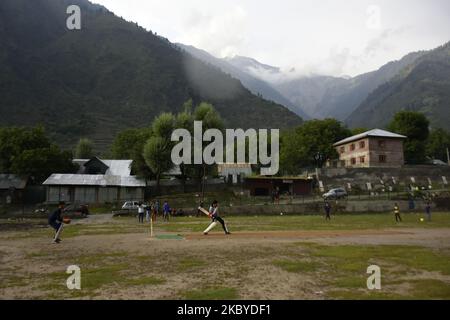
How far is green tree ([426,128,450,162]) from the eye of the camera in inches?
4596

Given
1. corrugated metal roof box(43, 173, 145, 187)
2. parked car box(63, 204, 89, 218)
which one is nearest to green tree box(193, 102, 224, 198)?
corrugated metal roof box(43, 173, 145, 187)

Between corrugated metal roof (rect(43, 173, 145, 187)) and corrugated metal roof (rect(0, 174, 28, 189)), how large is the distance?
7294 millimetres

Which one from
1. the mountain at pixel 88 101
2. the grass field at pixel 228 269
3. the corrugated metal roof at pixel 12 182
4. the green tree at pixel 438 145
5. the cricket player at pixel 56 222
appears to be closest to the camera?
the grass field at pixel 228 269

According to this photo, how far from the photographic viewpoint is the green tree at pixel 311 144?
266 ft

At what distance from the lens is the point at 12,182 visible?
64.6m

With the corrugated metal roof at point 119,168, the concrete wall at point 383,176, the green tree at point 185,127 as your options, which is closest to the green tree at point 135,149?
the corrugated metal roof at point 119,168

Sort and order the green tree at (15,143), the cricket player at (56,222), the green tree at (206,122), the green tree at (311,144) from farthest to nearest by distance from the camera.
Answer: the green tree at (311,144)
the green tree at (15,143)
the green tree at (206,122)
the cricket player at (56,222)

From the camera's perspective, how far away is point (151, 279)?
10.5 metres

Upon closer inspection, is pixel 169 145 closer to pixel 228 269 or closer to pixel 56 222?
pixel 56 222

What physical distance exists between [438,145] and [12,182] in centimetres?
11218

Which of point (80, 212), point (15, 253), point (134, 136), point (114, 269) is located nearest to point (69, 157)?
point (134, 136)

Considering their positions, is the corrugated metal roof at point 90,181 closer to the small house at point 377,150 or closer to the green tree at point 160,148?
the green tree at point 160,148

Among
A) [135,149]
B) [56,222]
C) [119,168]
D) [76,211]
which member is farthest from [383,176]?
[56,222]

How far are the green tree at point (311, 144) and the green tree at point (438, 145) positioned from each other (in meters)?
39.4
